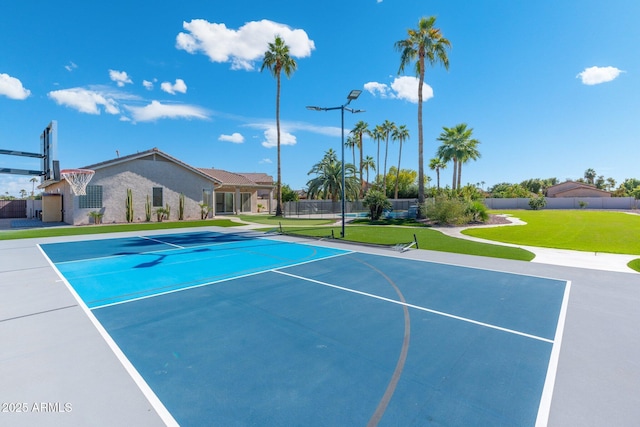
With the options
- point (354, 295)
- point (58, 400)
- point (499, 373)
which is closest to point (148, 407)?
point (58, 400)

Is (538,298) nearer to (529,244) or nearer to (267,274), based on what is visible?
(267,274)

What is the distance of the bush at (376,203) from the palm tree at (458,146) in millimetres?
13062

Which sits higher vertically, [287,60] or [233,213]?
[287,60]

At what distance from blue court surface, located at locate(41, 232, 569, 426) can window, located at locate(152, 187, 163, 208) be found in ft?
65.1

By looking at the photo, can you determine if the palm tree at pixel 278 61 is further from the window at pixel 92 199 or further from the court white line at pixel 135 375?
the court white line at pixel 135 375

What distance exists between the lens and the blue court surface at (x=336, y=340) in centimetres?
344

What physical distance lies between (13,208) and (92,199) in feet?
65.9

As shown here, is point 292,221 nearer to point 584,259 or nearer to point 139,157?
point 139,157

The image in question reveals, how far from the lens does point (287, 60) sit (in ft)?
111

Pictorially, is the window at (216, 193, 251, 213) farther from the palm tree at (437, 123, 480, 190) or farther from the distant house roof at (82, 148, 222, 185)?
the palm tree at (437, 123, 480, 190)

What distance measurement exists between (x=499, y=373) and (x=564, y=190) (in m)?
81.3

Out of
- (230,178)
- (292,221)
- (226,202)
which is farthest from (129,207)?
(230,178)

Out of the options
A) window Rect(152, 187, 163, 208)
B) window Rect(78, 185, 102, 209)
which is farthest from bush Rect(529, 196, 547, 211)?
window Rect(78, 185, 102, 209)

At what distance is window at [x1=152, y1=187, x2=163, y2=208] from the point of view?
93.3 ft
